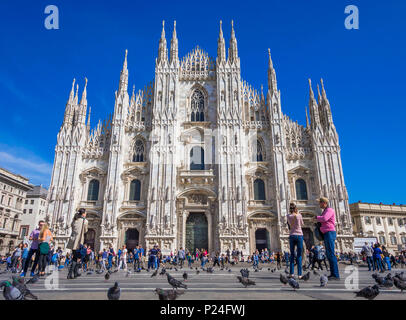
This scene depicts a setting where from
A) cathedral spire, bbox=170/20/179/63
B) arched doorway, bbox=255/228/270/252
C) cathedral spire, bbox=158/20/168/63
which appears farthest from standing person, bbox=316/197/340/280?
cathedral spire, bbox=158/20/168/63

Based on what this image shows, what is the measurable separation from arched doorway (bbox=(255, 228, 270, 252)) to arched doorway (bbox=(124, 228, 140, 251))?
10961 mm

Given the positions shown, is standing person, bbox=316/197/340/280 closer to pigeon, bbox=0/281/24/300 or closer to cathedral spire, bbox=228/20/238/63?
pigeon, bbox=0/281/24/300

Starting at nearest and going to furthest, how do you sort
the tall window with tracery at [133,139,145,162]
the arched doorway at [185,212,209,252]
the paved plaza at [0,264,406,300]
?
the paved plaza at [0,264,406,300] < the arched doorway at [185,212,209,252] < the tall window with tracery at [133,139,145,162]

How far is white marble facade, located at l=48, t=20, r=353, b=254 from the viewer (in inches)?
1030

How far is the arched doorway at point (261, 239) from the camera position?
2638 cm

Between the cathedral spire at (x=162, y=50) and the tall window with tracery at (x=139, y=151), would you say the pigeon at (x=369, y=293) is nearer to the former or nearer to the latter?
the tall window with tracery at (x=139, y=151)

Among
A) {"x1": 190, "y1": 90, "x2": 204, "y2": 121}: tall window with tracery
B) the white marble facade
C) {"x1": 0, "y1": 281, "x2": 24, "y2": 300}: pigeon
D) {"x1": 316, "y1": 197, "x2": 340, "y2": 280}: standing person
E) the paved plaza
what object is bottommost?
the paved plaza

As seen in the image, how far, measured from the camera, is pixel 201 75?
32000 millimetres

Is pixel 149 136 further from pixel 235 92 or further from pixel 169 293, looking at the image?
pixel 169 293

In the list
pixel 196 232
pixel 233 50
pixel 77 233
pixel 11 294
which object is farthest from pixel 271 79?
pixel 11 294

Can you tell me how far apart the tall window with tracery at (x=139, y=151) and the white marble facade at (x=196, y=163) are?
11 centimetres

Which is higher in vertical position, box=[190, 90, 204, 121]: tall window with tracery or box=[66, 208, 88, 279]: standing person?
box=[190, 90, 204, 121]: tall window with tracery
